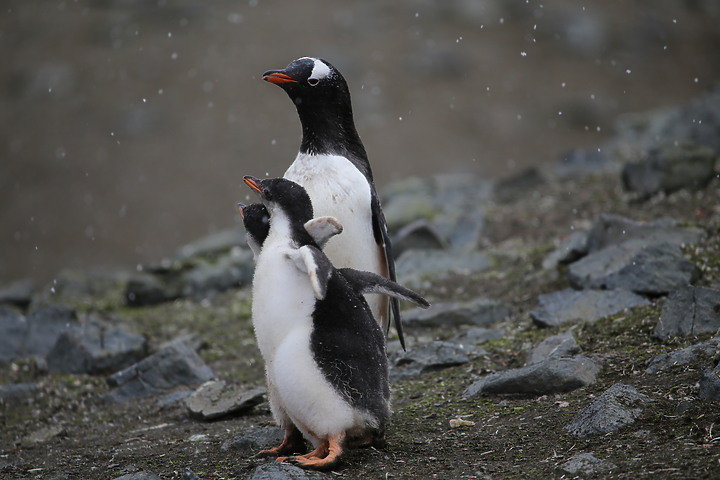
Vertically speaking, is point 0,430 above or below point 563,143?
below

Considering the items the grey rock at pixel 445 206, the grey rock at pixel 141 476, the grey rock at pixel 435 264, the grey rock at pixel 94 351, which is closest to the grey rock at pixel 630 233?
the grey rock at pixel 435 264

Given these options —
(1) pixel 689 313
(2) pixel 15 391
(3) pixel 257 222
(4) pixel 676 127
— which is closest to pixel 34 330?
(2) pixel 15 391

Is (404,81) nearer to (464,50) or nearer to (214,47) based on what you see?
(464,50)

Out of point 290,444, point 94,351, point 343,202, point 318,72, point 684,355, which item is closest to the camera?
point 290,444

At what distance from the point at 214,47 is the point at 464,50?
5669mm

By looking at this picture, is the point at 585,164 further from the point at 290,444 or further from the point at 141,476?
the point at 141,476

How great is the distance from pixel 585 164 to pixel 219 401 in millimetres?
7438

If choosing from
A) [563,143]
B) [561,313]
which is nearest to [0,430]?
[561,313]

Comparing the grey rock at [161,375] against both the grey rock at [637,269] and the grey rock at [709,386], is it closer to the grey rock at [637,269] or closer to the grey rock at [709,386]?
the grey rock at [637,269]

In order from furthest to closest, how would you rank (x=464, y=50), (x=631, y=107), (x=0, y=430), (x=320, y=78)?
1. (x=464, y=50)
2. (x=631, y=107)
3. (x=0, y=430)
4. (x=320, y=78)

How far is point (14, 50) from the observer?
20.9m

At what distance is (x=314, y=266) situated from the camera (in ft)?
11.5

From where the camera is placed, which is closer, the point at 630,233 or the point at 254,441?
the point at 254,441

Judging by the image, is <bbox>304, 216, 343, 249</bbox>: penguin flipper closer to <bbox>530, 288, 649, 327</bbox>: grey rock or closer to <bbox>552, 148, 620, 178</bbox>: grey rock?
<bbox>530, 288, 649, 327</bbox>: grey rock
